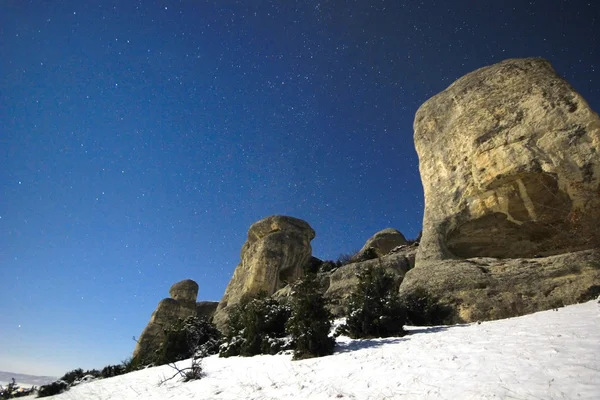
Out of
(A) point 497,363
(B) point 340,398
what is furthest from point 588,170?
(B) point 340,398

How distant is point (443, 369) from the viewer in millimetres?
6246

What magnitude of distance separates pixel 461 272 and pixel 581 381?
28.8 feet

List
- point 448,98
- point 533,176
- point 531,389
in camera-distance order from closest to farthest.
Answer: point 531,389, point 533,176, point 448,98

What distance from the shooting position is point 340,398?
5883 mm

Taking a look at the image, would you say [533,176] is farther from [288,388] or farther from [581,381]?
[288,388]

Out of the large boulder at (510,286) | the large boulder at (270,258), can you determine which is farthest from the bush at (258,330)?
the large boulder at (270,258)

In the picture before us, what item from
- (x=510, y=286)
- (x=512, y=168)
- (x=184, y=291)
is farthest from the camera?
(x=184, y=291)

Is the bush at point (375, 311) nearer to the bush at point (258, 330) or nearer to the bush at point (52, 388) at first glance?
the bush at point (258, 330)

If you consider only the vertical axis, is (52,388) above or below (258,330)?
below

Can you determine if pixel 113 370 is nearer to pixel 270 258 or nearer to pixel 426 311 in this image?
pixel 270 258

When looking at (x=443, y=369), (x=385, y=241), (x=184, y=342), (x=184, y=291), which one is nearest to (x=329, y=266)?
(x=385, y=241)

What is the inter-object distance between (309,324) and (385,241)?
82.0 feet

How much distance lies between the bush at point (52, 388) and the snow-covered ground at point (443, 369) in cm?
857

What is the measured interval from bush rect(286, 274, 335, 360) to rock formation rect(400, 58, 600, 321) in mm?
4444
